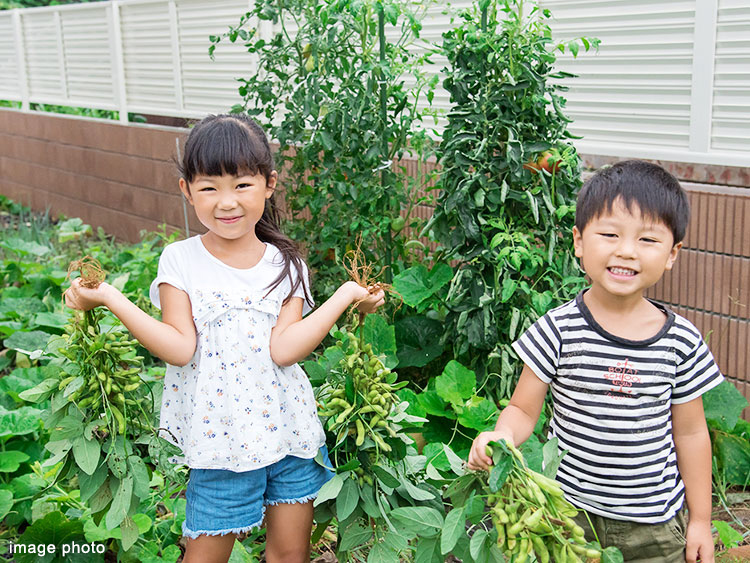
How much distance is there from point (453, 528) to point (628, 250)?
69cm

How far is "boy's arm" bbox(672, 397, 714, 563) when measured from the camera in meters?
1.94

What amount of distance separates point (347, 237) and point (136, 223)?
13.8 feet

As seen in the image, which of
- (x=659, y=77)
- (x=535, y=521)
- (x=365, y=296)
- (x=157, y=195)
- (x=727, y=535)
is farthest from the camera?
(x=157, y=195)

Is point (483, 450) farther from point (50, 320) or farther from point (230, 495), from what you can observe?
point (50, 320)

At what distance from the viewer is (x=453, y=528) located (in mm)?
1942

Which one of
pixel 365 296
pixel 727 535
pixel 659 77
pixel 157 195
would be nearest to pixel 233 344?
pixel 365 296

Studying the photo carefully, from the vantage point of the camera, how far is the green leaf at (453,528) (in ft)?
6.34

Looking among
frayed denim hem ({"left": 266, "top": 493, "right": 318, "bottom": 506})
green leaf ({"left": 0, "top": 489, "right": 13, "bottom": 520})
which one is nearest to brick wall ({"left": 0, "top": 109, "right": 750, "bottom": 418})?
green leaf ({"left": 0, "top": 489, "right": 13, "bottom": 520})

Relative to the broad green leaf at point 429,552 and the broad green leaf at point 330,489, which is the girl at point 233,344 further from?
the broad green leaf at point 429,552

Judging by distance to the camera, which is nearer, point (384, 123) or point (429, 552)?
point (429, 552)

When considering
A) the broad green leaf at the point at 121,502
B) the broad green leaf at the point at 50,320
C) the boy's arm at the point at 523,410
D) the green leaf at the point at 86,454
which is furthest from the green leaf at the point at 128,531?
the broad green leaf at the point at 50,320

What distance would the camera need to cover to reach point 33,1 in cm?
1602

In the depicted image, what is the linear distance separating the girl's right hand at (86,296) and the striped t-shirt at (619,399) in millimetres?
924

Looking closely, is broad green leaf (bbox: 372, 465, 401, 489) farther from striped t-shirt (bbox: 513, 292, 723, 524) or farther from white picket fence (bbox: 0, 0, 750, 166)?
white picket fence (bbox: 0, 0, 750, 166)
